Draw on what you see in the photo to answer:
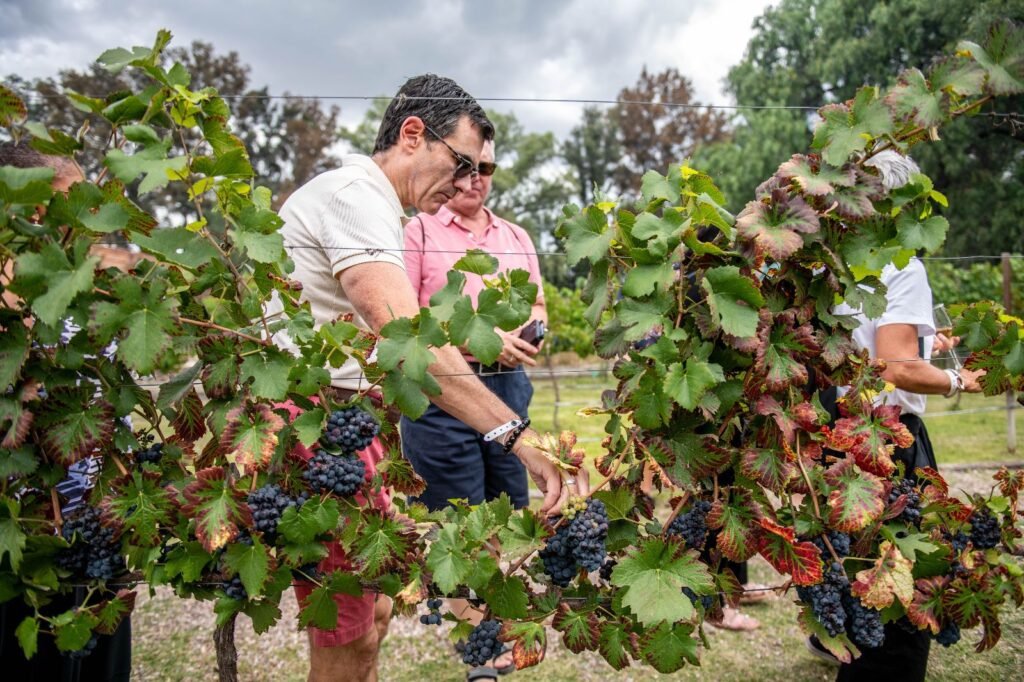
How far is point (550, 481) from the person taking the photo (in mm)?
1609

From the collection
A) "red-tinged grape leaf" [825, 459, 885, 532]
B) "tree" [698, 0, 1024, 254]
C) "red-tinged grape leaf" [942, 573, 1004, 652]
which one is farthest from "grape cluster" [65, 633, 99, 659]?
"tree" [698, 0, 1024, 254]

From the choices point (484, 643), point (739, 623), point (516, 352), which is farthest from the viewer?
point (739, 623)

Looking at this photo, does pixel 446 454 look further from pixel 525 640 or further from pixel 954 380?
pixel 954 380

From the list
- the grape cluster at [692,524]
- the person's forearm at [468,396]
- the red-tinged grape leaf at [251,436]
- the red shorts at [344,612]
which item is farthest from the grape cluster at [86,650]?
the grape cluster at [692,524]

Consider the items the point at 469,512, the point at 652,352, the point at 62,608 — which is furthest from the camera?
the point at 62,608

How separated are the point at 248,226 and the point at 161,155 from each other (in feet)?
0.63

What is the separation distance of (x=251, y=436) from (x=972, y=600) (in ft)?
5.24

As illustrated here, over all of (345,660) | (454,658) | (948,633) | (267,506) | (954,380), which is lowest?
(454,658)

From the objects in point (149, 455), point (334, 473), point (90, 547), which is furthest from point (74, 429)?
point (334, 473)

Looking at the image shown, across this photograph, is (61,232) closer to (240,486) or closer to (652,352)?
(240,486)

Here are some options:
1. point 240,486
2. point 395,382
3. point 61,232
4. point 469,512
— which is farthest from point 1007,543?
point 61,232

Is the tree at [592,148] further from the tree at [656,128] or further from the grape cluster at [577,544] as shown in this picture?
the grape cluster at [577,544]

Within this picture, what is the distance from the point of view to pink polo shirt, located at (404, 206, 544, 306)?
2.78 metres

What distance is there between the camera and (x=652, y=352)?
1405 mm
